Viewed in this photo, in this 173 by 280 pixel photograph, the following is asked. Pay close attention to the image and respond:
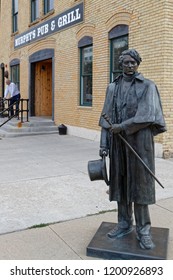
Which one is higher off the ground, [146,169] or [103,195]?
[146,169]

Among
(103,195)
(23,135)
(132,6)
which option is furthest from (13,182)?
(23,135)

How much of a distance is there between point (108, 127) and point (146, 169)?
535 mm

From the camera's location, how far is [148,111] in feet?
9.86

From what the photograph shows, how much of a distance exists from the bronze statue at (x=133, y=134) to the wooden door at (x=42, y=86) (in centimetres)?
1307

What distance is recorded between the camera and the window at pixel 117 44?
9.46m

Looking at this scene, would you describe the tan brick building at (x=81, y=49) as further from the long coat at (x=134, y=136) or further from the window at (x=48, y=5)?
the long coat at (x=134, y=136)

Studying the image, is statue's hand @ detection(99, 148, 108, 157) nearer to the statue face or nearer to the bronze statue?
the bronze statue

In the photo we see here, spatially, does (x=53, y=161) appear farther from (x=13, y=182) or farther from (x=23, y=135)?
(x=23, y=135)

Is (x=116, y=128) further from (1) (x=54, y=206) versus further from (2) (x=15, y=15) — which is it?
(2) (x=15, y=15)

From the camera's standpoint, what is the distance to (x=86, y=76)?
11.7 meters

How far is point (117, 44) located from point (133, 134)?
737 cm

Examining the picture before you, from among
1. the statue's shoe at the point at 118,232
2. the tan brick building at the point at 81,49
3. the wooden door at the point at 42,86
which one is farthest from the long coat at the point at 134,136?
the wooden door at the point at 42,86

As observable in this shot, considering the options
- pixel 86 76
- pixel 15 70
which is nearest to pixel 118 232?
pixel 86 76

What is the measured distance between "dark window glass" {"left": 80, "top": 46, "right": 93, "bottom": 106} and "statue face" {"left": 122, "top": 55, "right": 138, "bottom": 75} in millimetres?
8332
